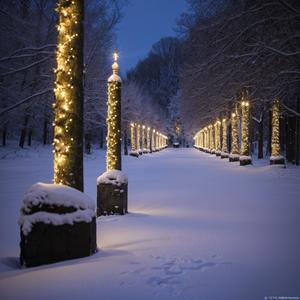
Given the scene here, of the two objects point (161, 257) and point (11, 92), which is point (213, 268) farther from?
point (11, 92)

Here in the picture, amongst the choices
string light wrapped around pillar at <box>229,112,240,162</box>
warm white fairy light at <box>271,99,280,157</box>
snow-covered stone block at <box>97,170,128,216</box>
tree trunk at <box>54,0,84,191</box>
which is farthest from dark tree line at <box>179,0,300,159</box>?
string light wrapped around pillar at <box>229,112,240,162</box>

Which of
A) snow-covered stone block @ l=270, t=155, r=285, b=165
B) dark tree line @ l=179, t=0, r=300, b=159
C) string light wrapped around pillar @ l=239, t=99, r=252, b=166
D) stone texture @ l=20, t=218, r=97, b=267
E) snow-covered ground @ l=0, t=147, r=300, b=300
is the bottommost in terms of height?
snow-covered ground @ l=0, t=147, r=300, b=300

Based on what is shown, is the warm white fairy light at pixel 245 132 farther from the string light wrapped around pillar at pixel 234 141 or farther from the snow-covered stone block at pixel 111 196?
the snow-covered stone block at pixel 111 196

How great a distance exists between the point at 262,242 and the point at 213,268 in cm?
190

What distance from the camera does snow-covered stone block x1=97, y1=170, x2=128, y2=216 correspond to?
10.2 m

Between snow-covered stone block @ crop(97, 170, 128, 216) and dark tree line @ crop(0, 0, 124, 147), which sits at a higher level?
dark tree line @ crop(0, 0, 124, 147)

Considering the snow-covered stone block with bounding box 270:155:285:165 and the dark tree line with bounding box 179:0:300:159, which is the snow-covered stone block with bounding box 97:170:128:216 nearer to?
the dark tree line with bounding box 179:0:300:159

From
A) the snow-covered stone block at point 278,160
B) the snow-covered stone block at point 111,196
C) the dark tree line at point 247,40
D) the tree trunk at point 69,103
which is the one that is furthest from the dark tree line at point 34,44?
the snow-covered stone block at point 278,160

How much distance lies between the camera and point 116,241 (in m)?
7.35

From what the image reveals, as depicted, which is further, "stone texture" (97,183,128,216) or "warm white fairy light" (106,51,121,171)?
"warm white fairy light" (106,51,121,171)

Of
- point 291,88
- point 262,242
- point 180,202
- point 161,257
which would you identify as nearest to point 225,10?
point 291,88

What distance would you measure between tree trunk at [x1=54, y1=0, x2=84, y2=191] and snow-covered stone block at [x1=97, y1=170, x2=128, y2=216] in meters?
3.11

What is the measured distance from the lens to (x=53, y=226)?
232 inches

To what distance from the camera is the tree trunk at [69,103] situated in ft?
22.8
